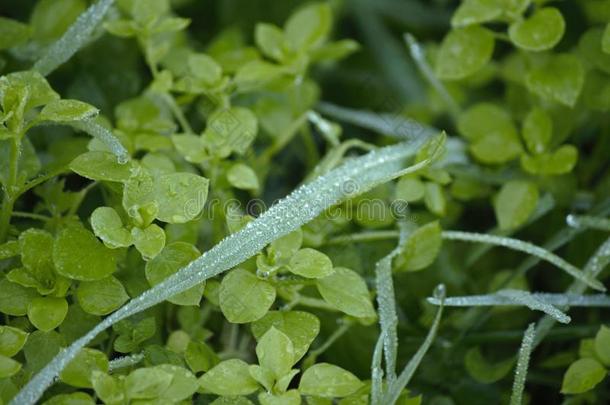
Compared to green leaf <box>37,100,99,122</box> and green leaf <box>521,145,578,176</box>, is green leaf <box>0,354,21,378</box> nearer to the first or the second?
green leaf <box>37,100,99,122</box>

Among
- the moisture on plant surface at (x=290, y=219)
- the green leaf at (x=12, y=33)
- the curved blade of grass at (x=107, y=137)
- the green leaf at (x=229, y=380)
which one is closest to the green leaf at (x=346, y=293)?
the moisture on plant surface at (x=290, y=219)

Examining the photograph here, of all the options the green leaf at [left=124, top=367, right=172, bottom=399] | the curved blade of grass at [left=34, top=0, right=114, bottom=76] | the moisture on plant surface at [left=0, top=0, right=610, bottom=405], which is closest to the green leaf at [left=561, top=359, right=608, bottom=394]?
the moisture on plant surface at [left=0, top=0, right=610, bottom=405]

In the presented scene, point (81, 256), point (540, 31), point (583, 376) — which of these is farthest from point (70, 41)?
point (583, 376)

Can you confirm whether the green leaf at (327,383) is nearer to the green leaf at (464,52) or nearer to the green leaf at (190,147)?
the green leaf at (190,147)

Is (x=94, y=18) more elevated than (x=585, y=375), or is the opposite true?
(x=94, y=18)

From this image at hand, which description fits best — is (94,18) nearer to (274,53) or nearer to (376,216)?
(274,53)

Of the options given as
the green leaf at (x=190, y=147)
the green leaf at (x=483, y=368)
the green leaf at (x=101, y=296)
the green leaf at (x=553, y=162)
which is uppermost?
the green leaf at (x=190, y=147)

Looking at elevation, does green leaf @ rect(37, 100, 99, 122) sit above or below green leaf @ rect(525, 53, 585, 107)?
above

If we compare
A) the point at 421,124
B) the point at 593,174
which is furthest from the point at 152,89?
the point at 593,174
